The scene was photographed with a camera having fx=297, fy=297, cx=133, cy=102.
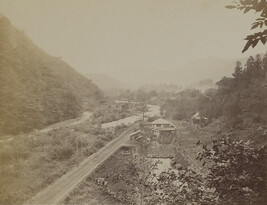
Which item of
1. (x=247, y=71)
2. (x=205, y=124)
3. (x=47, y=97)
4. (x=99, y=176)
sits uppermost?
(x=247, y=71)

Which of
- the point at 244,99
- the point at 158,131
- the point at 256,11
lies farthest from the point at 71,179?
the point at 244,99

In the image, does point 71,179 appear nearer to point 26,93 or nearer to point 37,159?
point 37,159

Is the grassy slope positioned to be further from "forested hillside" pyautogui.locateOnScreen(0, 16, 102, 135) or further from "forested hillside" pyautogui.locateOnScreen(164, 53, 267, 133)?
"forested hillside" pyautogui.locateOnScreen(164, 53, 267, 133)

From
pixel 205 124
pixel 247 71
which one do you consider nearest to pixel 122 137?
pixel 205 124

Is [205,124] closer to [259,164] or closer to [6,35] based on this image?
[6,35]

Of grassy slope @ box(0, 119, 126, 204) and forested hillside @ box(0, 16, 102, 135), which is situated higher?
forested hillside @ box(0, 16, 102, 135)

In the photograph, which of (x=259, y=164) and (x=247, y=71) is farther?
(x=247, y=71)

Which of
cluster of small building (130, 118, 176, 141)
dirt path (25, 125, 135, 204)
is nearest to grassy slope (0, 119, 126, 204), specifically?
dirt path (25, 125, 135, 204)
